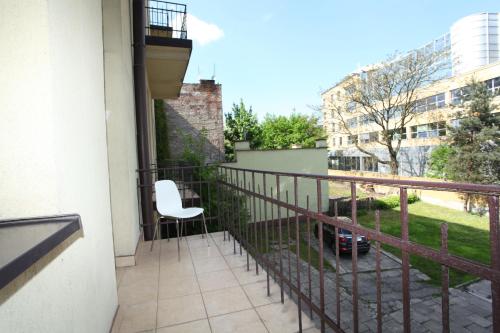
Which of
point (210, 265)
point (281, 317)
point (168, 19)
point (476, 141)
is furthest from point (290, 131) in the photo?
point (281, 317)

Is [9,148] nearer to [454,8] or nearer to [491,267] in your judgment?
[491,267]

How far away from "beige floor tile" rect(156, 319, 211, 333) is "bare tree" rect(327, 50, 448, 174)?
62.9 ft

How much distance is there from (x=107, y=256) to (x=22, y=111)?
1.17 m

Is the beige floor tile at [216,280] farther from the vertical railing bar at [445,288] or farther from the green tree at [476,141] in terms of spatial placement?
the green tree at [476,141]

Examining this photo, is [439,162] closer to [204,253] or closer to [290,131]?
[290,131]

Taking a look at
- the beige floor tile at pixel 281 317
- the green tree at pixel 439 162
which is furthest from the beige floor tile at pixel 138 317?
the green tree at pixel 439 162

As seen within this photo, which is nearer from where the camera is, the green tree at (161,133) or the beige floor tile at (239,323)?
the beige floor tile at (239,323)

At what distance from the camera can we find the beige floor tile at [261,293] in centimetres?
220

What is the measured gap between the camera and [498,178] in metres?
14.5

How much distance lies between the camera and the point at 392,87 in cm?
1764

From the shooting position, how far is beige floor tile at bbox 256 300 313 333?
1850 millimetres

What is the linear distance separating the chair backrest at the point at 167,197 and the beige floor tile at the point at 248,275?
1246 millimetres

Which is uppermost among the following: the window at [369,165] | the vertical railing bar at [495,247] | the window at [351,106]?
the window at [351,106]

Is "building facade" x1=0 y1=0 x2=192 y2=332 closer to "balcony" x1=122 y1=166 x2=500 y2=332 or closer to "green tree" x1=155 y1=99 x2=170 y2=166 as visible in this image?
"balcony" x1=122 y1=166 x2=500 y2=332
